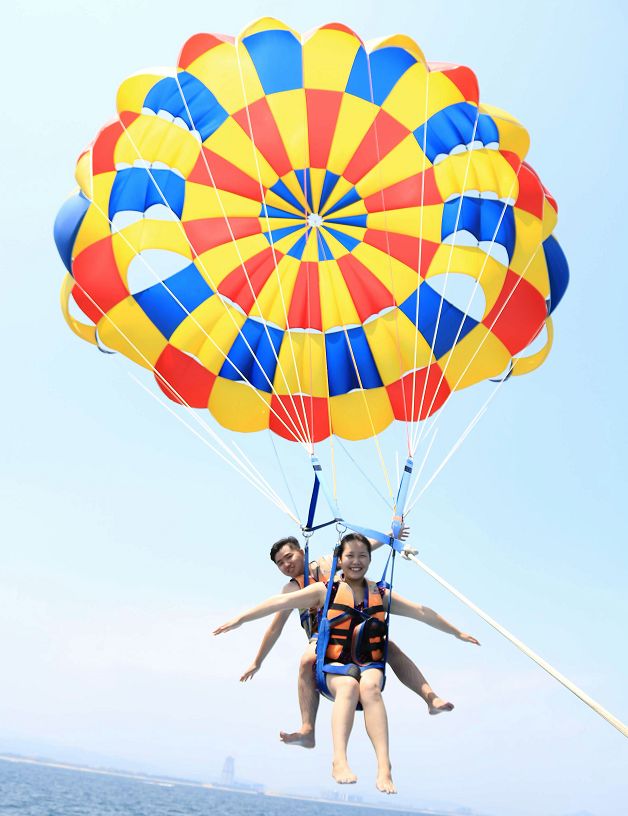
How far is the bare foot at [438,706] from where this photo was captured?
4.95 m

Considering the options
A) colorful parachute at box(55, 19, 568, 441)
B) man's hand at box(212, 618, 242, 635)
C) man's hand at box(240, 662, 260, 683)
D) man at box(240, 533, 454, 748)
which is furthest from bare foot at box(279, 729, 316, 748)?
colorful parachute at box(55, 19, 568, 441)

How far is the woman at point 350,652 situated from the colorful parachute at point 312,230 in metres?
2.02

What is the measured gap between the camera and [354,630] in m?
5.25

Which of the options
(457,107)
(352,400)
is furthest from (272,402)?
(457,107)

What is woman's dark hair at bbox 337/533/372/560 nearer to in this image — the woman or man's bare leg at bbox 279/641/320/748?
the woman

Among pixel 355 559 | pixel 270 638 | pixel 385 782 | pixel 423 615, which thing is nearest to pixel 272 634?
pixel 270 638

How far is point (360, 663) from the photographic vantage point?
522 cm

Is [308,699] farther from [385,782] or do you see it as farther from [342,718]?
[385,782]

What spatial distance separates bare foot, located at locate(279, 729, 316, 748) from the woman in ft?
1.26

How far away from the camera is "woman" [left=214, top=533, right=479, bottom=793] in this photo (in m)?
4.77

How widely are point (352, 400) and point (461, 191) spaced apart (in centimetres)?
204

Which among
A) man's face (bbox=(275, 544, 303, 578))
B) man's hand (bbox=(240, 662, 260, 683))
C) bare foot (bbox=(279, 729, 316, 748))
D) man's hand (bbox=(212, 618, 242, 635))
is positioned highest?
man's face (bbox=(275, 544, 303, 578))

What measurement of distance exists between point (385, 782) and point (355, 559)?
1.25 meters

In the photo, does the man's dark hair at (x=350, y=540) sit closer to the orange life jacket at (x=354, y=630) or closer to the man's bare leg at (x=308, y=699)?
the orange life jacket at (x=354, y=630)
